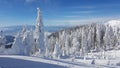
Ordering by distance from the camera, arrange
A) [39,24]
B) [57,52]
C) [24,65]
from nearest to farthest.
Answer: [24,65]
[39,24]
[57,52]

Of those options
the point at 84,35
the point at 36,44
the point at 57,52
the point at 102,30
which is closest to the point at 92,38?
the point at 84,35

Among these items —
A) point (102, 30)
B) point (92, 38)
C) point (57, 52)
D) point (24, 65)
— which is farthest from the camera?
point (102, 30)

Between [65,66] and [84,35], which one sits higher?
[84,35]

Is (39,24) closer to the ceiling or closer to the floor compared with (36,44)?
closer to the ceiling

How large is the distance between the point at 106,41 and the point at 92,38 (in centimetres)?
1135

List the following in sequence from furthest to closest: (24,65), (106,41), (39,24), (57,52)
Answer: (106,41), (57,52), (39,24), (24,65)

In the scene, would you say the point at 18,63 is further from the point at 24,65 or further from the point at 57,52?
the point at 57,52

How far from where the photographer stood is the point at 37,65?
2603cm

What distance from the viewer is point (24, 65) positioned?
25.6 m

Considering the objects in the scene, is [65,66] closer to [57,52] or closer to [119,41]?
[57,52]

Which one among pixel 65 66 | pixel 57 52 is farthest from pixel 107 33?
pixel 65 66

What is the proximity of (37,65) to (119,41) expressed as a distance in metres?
117

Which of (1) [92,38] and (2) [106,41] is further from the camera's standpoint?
(1) [92,38]

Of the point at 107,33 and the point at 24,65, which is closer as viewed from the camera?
the point at 24,65
